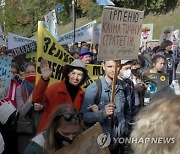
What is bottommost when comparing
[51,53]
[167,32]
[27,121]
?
[27,121]

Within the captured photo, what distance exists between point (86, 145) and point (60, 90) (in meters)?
1.85

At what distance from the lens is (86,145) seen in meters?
2.52

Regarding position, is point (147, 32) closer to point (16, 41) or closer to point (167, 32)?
point (167, 32)

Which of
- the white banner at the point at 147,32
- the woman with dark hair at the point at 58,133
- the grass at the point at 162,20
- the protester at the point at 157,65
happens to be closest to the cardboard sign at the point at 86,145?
the woman with dark hair at the point at 58,133

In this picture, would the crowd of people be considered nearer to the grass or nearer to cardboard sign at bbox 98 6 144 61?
cardboard sign at bbox 98 6 144 61

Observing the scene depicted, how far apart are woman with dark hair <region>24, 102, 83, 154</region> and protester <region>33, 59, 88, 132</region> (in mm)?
1428

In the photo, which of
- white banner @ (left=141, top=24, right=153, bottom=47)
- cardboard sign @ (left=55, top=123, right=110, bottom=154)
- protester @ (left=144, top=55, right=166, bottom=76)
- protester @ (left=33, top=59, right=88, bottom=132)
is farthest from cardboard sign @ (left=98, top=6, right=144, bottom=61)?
white banner @ (left=141, top=24, right=153, bottom=47)

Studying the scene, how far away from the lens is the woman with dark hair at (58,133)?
→ 8.53ft

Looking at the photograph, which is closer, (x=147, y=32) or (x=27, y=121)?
(x=27, y=121)

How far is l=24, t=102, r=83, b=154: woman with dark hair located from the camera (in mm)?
2600

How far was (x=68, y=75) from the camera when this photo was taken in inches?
178

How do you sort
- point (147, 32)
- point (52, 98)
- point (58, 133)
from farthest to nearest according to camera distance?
point (147, 32), point (52, 98), point (58, 133)

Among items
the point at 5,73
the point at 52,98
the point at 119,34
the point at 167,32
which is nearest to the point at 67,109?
the point at 119,34

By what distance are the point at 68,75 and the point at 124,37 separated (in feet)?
2.59
